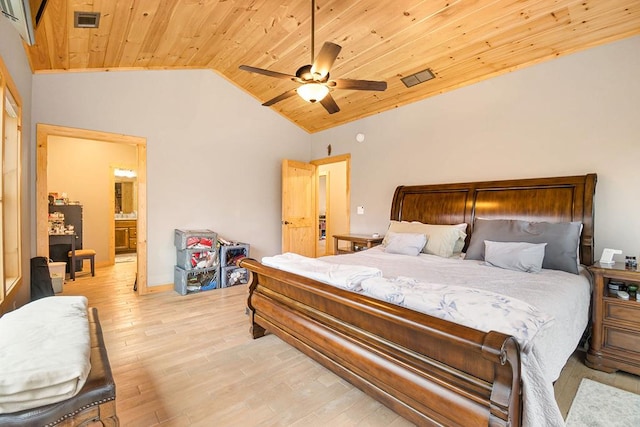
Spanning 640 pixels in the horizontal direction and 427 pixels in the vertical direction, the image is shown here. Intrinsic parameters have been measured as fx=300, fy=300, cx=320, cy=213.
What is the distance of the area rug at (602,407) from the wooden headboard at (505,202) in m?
1.17

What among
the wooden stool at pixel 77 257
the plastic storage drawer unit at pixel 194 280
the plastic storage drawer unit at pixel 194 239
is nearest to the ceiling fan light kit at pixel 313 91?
the plastic storage drawer unit at pixel 194 239

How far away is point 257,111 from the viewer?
549 centimetres

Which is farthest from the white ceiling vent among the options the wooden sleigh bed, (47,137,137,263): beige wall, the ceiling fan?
(47,137,137,263): beige wall

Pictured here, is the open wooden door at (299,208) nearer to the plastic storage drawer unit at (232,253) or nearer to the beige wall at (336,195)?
the plastic storage drawer unit at (232,253)

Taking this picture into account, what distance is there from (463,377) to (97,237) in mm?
7232

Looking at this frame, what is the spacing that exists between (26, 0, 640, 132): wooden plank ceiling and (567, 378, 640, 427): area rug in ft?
9.90

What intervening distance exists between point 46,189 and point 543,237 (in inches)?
219

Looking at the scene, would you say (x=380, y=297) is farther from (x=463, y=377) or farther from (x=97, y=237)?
(x=97, y=237)

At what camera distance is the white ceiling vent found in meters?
2.87

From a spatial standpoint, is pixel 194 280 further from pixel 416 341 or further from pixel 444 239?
pixel 416 341

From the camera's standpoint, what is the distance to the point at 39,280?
3383mm

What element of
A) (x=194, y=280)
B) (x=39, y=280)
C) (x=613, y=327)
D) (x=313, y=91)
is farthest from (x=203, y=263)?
(x=613, y=327)

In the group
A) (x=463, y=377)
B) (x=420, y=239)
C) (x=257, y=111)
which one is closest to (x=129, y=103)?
(x=257, y=111)

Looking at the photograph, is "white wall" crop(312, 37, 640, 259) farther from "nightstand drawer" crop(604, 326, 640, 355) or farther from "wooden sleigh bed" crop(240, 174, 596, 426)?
"nightstand drawer" crop(604, 326, 640, 355)
